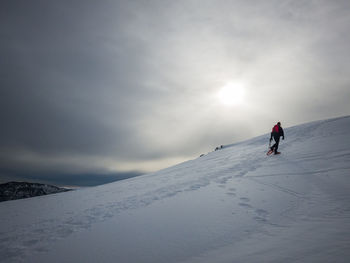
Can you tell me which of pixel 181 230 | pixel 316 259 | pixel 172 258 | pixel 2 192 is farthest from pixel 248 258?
pixel 2 192

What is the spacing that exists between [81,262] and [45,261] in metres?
0.90

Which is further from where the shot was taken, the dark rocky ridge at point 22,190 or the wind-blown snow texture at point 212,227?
the dark rocky ridge at point 22,190

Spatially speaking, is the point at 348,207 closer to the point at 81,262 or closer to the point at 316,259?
the point at 316,259

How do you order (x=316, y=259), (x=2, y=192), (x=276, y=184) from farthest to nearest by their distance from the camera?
(x=2, y=192) → (x=276, y=184) → (x=316, y=259)

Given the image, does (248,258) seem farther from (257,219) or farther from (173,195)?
(173,195)

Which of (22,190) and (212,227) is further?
(22,190)

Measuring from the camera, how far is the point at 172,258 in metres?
3.35

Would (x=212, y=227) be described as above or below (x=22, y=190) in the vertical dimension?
above

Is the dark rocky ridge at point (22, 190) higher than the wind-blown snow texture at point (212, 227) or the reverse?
the reverse

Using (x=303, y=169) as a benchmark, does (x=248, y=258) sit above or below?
below

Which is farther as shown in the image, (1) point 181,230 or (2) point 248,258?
(1) point 181,230

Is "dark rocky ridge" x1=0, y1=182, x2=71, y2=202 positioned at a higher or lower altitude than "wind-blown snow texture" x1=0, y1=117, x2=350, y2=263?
lower

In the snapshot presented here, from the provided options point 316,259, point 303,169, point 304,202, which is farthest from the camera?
point 303,169

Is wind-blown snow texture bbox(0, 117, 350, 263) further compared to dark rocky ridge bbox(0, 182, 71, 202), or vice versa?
dark rocky ridge bbox(0, 182, 71, 202)
